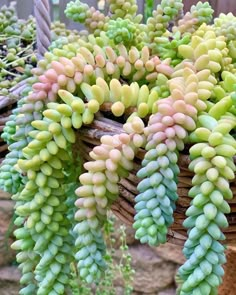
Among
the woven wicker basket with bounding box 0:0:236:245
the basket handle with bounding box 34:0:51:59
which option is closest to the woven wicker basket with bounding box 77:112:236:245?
the woven wicker basket with bounding box 0:0:236:245

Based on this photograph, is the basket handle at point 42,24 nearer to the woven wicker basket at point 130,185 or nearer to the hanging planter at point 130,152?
the hanging planter at point 130,152

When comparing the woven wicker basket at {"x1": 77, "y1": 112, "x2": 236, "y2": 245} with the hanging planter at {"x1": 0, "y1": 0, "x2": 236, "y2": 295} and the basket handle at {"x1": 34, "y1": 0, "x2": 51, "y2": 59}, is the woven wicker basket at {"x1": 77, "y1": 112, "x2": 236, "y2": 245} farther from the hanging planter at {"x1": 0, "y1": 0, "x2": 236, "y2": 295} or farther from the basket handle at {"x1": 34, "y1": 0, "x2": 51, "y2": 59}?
the basket handle at {"x1": 34, "y1": 0, "x2": 51, "y2": 59}

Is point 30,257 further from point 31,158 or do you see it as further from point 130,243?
point 130,243

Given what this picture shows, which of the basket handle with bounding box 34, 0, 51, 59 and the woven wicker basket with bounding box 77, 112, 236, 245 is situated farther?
the basket handle with bounding box 34, 0, 51, 59

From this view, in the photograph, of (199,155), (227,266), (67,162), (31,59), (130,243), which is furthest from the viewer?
(130,243)

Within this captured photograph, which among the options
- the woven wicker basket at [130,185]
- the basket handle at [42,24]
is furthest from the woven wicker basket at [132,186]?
the basket handle at [42,24]

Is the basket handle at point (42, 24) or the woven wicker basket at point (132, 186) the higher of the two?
the basket handle at point (42, 24)

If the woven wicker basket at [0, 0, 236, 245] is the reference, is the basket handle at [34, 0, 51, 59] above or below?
above

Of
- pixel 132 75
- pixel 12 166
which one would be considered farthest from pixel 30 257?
pixel 132 75
